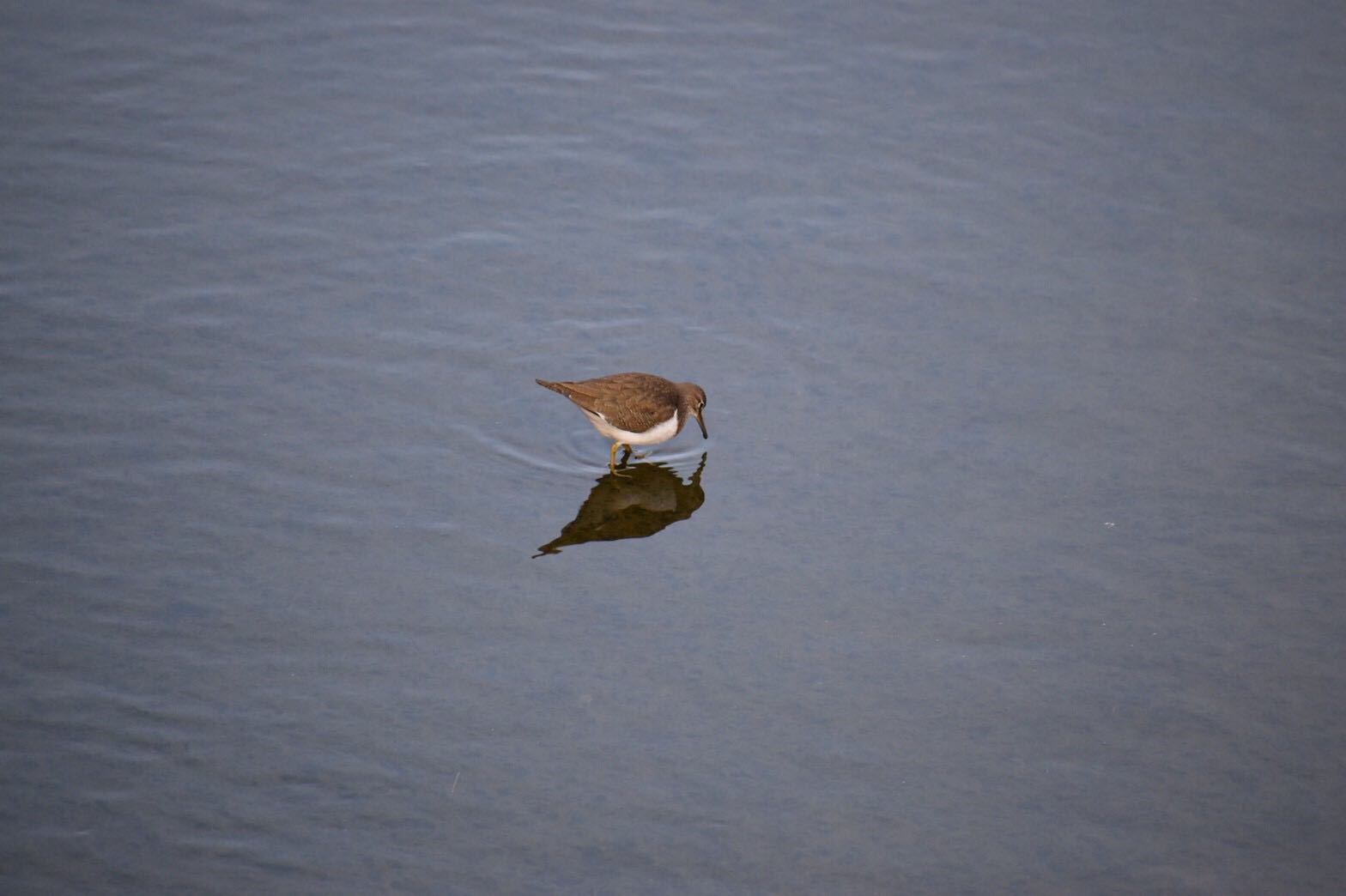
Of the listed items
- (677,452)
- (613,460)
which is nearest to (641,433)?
(613,460)

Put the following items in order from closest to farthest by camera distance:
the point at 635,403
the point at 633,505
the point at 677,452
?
the point at 635,403 < the point at 633,505 < the point at 677,452

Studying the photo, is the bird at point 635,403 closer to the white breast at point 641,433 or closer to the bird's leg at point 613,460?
the white breast at point 641,433

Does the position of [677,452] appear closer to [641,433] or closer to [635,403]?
Result: [641,433]

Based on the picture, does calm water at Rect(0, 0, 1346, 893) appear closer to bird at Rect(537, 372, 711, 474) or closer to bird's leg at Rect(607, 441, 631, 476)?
bird's leg at Rect(607, 441, 631, 476)

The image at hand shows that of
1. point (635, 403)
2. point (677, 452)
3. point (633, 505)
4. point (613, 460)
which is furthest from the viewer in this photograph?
point (677, 452)

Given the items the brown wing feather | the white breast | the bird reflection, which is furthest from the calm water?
the brown wing feather

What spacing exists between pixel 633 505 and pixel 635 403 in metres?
0.70

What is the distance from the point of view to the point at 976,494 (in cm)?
945

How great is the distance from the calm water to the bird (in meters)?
0.42

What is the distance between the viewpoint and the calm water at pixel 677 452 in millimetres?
7168

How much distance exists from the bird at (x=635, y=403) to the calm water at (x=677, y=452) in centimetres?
42

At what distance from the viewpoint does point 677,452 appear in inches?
392

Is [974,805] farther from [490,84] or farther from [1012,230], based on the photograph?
[490,84]

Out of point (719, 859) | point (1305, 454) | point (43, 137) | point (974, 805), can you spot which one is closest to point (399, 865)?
point (719, 859)
